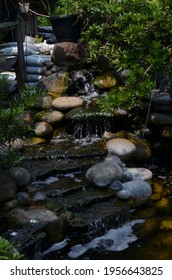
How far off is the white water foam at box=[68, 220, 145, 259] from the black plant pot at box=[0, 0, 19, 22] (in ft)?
11.4

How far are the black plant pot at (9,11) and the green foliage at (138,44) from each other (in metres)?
1.37

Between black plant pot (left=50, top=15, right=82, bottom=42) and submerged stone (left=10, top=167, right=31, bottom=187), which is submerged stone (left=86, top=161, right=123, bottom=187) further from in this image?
black plant pot (left=50, top=15, right=82, bottom=42)

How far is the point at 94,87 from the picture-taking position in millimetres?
7219

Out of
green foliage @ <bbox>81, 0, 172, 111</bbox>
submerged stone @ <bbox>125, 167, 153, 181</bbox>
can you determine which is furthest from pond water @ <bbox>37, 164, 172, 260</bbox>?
green foliage @ <bbox>81, 0, 172, 111</bbox>

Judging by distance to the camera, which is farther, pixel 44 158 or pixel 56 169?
pixel 44 158

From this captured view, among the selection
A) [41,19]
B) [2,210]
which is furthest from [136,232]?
[41,19]

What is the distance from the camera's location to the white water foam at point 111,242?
4324 mm

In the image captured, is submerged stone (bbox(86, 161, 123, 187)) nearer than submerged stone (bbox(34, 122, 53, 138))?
Yes

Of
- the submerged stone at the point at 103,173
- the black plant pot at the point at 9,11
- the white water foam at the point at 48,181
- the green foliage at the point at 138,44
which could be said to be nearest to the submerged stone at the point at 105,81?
the green foliage at the point at 138,44

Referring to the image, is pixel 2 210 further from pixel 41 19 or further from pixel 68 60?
pixel 41 19

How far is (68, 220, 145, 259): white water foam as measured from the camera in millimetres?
4324

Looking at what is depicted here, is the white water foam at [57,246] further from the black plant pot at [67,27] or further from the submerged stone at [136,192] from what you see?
the black plant pot at [67,27]

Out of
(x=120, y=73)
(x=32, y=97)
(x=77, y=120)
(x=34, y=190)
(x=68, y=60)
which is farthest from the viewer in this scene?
(x=68, y=60)

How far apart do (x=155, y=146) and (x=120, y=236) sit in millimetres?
2178
